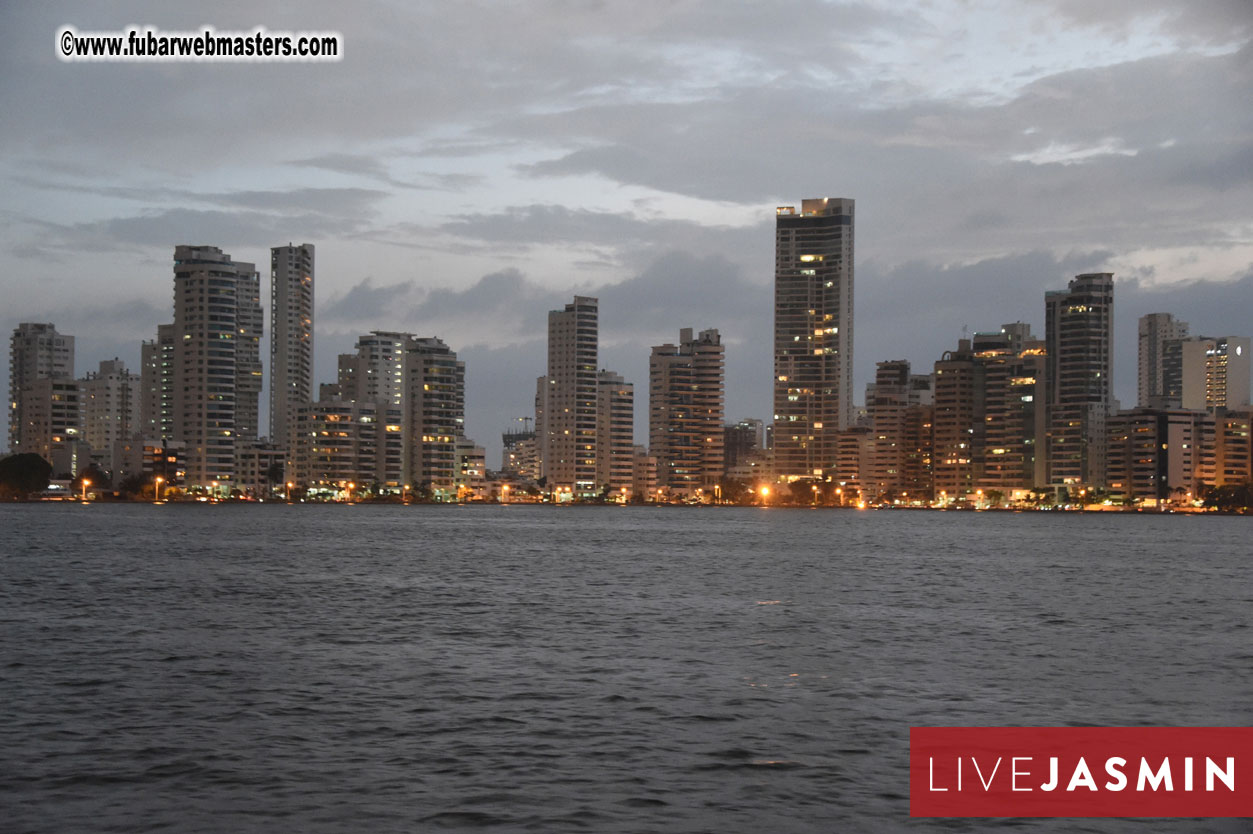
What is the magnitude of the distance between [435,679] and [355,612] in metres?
20.4

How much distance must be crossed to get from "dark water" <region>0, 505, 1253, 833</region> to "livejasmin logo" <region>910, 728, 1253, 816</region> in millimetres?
758

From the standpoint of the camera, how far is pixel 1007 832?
21938 mm

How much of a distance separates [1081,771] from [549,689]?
1431cm

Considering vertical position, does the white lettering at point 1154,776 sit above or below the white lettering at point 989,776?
below

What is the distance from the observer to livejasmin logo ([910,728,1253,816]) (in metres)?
23.6

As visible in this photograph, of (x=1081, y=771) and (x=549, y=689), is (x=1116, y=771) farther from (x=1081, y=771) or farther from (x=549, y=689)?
(x=549, y=689)

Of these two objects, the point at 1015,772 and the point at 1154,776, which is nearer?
the point at 1015,772

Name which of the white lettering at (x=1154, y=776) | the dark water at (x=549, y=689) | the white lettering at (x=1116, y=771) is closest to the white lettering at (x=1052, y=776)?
the white lettering at (x=1116, y=771)

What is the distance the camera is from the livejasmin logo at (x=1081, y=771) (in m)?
23.6

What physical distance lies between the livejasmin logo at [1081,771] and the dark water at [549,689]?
0.76 meters

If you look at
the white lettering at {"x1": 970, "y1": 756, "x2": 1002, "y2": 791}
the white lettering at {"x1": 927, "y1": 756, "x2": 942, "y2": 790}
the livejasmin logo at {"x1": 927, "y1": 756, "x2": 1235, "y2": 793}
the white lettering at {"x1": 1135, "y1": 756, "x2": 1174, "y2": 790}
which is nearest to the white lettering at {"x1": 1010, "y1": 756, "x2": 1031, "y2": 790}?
the livejasmin logo at {"x1": 927, "y1": 756, "x2": 1235, "y2": 793}

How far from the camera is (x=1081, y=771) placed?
26.3 metres

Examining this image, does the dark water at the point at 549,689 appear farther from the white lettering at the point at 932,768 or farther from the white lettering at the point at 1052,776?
the white lettering at the point at 1052,776

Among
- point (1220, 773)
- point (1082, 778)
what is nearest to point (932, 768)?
point (1082, 778)
